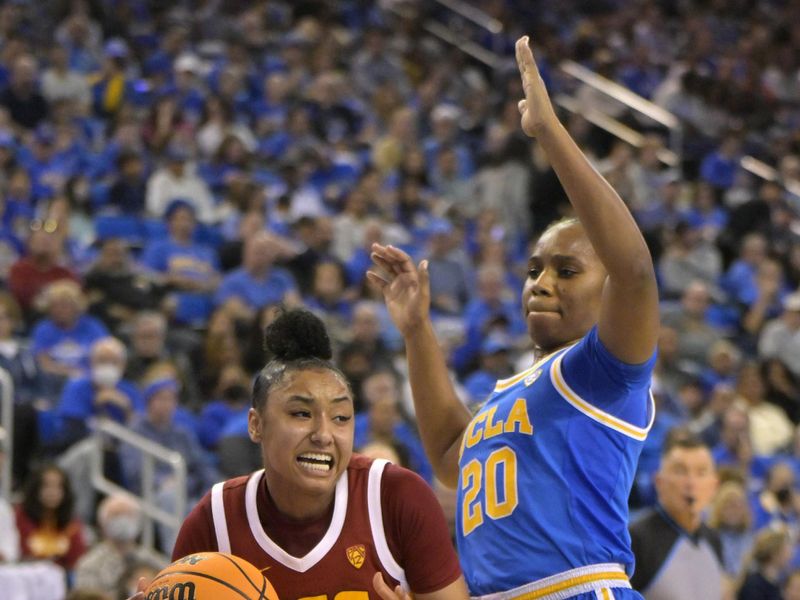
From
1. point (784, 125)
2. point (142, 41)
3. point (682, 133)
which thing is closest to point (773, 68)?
point (784, 125)

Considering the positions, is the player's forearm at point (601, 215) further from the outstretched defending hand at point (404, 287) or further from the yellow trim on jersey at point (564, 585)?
the outstretched defending hand at point (404, 287)

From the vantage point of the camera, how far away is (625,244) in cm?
301

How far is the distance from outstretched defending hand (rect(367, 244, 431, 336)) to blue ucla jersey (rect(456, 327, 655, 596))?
528 millimetres

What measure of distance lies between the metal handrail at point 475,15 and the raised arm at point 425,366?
41.3ft

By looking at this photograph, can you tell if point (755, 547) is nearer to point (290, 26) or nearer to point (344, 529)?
point (344, 529)

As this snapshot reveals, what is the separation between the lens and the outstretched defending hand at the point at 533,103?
305 cm

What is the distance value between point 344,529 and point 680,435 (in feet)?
8.79

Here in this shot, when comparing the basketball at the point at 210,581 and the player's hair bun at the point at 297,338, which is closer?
the basketball at the point at 210,581

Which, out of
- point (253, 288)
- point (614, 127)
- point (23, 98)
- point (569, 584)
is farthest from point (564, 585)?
point (614, 127)

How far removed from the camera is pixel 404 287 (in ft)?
12.5

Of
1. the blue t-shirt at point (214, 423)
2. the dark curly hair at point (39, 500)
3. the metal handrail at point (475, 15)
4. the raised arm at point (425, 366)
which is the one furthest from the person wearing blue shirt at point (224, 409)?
the metal handrail at point (475, 15)

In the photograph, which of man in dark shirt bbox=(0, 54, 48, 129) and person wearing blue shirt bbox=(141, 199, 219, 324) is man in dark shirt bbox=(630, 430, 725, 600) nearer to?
person wearing blue shirt bbox=(141, 199, 219, 324)

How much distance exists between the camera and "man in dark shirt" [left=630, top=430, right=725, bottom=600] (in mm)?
5113

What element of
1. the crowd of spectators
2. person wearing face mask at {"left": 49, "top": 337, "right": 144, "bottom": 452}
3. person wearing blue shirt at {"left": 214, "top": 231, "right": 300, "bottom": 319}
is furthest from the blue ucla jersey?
person wearing blue shirt at {"left": 214, "top": 231, "right": 300, "bottom": 319}
